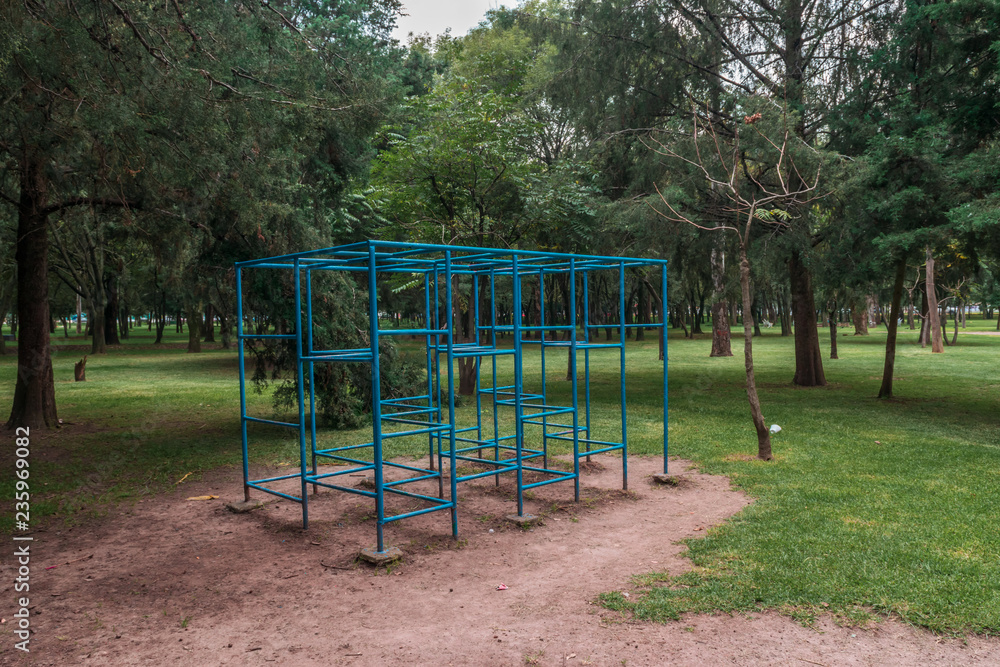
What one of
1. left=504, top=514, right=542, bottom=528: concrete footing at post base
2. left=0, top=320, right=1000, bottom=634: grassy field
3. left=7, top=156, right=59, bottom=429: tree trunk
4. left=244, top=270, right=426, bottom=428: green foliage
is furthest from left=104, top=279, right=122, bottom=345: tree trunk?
left=504, top=514, right=542, bottom=528: concrete footing at post base

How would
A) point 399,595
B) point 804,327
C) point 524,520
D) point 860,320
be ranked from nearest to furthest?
point 399,595
point 524,520
point 804,327
point 860,320

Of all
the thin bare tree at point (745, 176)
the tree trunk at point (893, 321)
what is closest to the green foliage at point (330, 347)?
the thin bare tree at point (745, 176)

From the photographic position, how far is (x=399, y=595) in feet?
14.3

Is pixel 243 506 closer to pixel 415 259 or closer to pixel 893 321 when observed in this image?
pixel 415 259

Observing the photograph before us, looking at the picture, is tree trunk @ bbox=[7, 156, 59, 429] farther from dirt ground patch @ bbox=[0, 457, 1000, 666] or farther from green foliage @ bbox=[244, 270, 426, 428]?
dirt ground patch @ bbox=[0, 457, 1000, 666]

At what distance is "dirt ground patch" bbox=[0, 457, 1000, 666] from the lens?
353 cm

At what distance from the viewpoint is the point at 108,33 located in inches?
241

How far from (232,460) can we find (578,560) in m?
5.46

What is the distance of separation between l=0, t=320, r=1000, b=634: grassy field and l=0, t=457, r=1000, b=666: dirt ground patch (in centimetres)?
28

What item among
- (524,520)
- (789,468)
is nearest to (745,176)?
(789,468)

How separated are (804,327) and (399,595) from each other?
12748mm

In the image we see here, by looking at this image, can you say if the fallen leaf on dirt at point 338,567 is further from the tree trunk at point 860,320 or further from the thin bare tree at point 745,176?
the tree trunk at point 860,320

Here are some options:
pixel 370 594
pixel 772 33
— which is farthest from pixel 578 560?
pixel 772 33

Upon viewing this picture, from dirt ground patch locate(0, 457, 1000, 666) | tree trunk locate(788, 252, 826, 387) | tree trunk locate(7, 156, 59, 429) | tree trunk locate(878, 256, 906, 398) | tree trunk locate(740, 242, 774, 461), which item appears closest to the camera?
dirt ground patch locate(0, 457, 1000, 666)
